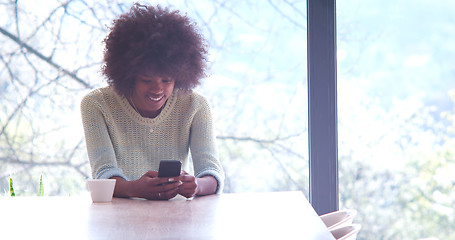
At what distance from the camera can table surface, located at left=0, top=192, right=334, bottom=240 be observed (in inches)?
49.5

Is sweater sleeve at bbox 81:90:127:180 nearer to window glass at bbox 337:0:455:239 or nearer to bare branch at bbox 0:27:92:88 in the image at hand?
bare branch at bbox 0:27:92:88

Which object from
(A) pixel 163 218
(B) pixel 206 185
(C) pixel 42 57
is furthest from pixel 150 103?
(C) pixel 42 57

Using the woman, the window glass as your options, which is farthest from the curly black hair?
the window glass

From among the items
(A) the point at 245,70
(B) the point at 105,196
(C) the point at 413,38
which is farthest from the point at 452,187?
(B) the point at 105,196

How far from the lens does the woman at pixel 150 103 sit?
2.34 meters

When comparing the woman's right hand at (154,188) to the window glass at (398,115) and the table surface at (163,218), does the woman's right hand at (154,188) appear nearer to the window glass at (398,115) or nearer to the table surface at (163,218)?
the table surface at (163,218)

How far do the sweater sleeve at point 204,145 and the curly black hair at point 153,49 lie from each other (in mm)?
152

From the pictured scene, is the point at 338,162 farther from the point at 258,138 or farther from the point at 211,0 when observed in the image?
the point at 211,0

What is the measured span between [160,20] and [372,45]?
Answer: 1.52 metres

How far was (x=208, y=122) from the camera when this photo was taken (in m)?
2.54

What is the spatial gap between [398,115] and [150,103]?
1.68 metres

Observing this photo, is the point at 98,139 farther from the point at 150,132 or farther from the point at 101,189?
the point at 101,189

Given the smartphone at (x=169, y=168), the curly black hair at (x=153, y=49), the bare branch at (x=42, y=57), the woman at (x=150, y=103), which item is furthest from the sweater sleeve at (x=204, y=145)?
the bare branch at (x=42, y=57)

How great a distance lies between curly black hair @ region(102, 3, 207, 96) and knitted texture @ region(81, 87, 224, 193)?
0.09m
